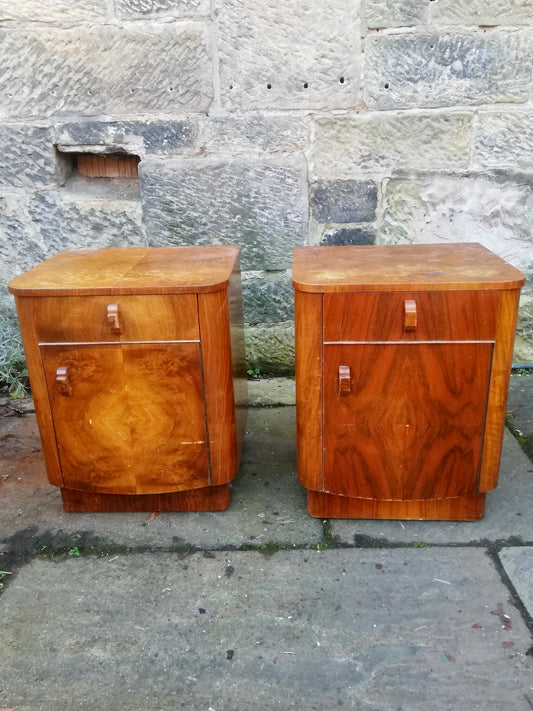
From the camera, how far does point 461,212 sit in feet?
9.78

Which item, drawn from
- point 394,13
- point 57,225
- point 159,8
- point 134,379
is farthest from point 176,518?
point 394,13

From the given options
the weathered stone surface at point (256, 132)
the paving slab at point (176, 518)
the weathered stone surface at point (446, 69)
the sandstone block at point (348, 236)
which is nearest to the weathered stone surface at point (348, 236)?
the sandstone block at point (348, 236)

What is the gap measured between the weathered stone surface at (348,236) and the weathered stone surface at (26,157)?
55.1 inches

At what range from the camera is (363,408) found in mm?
1976

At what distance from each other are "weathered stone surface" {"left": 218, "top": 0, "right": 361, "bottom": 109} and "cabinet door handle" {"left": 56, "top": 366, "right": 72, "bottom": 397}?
1.56m

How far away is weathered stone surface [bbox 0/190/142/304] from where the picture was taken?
301 cm

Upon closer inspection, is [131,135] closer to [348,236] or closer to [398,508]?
[348,236]

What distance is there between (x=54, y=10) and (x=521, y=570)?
2979 millimetres

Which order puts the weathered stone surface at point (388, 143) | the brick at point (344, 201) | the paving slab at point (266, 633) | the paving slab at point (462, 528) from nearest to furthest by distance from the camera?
the paving slab at point (266, 633) < the paving slab at point (462, 528) < the weathered stone surface at point (388, 143) < the brick at point (344, 201)

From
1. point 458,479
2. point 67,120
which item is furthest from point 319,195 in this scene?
point 458,479

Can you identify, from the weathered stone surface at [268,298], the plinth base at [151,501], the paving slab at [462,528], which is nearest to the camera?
the paving slab at [462,528]

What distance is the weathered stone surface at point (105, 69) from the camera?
2.73 meters

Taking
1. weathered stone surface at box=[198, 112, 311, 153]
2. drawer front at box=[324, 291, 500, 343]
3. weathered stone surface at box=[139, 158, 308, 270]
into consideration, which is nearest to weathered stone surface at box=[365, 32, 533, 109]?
weathered stone surface at box=[198, 112, 311, 153]

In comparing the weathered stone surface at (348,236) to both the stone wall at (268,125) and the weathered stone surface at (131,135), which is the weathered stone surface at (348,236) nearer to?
the stone wall at (268,125)
